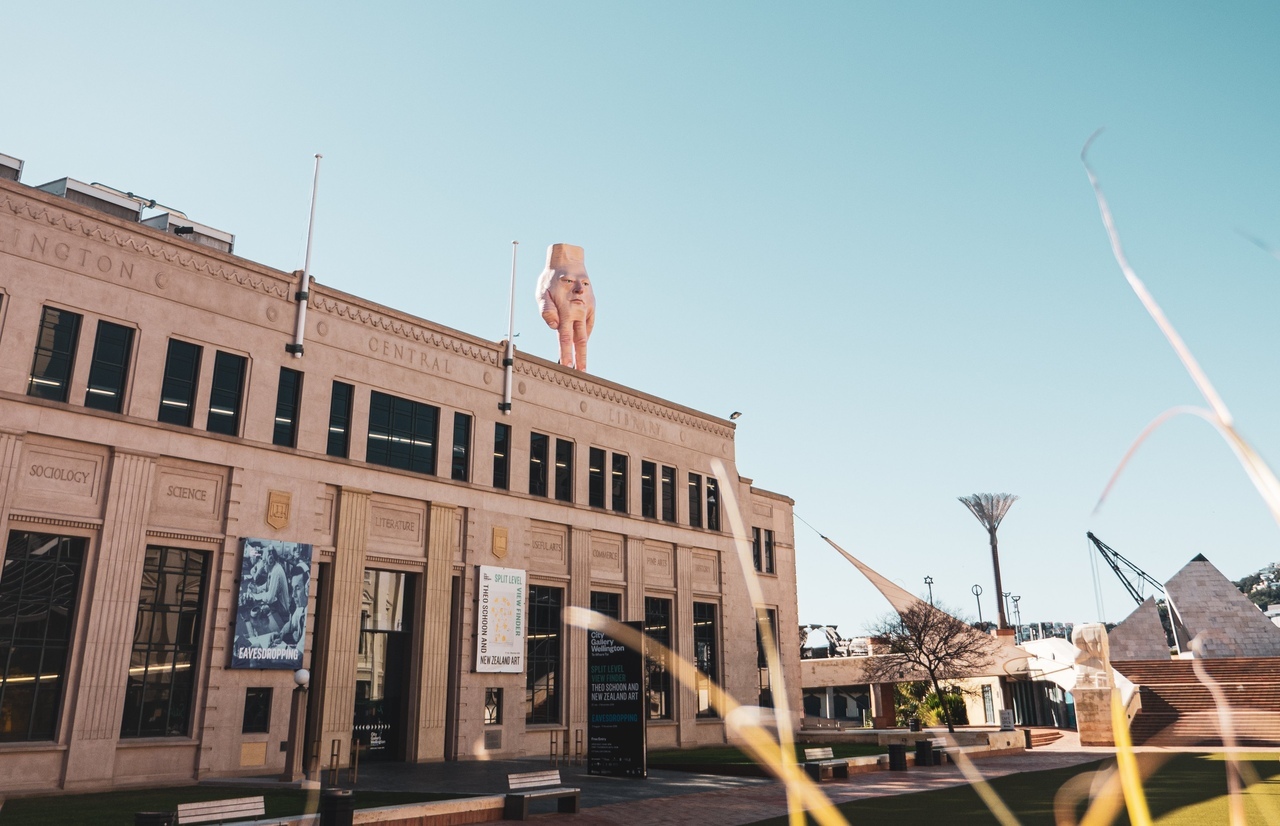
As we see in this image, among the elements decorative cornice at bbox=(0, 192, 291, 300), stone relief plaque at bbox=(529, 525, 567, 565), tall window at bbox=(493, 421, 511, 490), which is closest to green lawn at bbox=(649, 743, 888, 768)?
stone relief plaque at bbox=(529, 525, 567, 565)

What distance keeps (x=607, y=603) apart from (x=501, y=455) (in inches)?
323

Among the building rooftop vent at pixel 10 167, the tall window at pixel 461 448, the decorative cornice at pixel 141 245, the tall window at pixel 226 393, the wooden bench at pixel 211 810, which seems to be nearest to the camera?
the wooden bench at pixel 211 810

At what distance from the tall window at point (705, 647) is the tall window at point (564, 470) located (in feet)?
30.8

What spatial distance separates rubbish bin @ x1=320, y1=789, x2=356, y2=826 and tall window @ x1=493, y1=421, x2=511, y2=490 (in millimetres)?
20570

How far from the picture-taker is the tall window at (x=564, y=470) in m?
38.8

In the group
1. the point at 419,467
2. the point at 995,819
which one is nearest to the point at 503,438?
the point at 419,467

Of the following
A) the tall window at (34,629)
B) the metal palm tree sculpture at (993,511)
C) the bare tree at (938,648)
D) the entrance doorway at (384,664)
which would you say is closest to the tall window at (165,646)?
the tall window at (34,629)

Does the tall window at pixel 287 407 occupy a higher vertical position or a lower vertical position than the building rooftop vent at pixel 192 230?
lower

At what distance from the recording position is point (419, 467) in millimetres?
33594

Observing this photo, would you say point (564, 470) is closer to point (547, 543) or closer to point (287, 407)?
point (547, 543)

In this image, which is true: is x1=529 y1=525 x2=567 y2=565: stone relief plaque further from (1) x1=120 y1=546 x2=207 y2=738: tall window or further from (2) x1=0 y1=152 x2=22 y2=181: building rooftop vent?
(2) x1=0 y1=152 x2=22 y2=181: building rooftop vent

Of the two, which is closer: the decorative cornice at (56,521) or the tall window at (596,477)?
the decorative cornice at (56,521)

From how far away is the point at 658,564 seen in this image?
138ft

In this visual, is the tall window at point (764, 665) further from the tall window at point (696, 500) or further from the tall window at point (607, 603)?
the tall window at point (607, 603)
